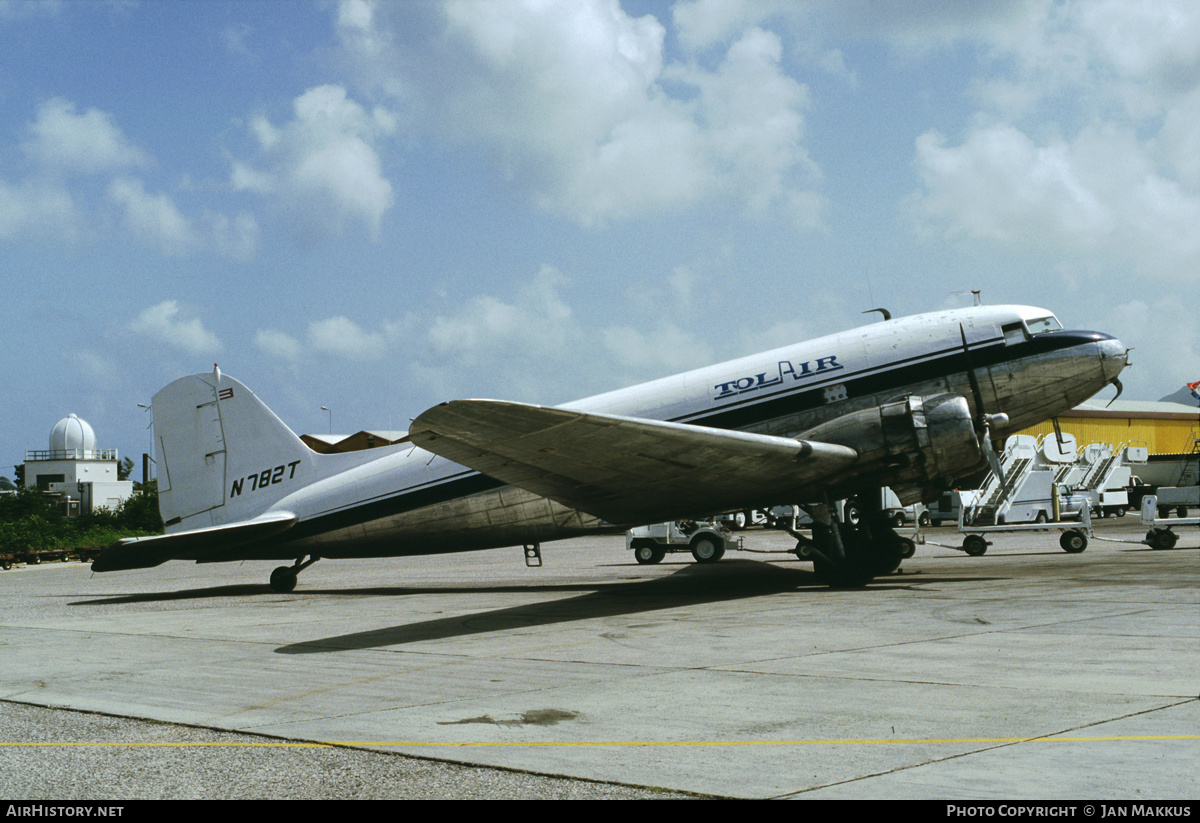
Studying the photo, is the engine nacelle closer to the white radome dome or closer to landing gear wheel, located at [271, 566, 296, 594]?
landing gear wheel, located at [271, 566, 296, 594]

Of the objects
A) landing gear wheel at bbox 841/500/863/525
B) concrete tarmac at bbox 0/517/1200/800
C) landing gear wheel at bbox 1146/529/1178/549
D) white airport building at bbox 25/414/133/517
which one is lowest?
landing gear wheel at bbox 1146/529/1178/549

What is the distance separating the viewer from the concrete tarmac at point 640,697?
5609 mm

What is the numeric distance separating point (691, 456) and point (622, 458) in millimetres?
1190

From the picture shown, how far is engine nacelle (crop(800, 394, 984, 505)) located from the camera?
17.5 metres

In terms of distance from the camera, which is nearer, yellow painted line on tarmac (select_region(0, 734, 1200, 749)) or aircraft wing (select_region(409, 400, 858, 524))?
yellow painted line on tarmac (select_region(0, 734, 1200, 749))

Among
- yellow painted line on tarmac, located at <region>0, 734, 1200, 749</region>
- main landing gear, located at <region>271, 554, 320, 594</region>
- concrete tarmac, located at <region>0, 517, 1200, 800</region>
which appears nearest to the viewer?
concrete tarmac, located at <region>0, 517, 1200, 800</region>

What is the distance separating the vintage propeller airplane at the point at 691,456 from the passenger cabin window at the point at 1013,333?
0.03 metres

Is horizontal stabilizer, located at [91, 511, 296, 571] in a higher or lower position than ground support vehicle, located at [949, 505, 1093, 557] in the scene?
higher

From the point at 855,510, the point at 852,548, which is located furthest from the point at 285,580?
the point at 855,510

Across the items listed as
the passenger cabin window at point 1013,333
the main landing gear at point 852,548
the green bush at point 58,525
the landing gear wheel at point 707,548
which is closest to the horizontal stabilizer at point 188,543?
the main landing gear at point 852,548

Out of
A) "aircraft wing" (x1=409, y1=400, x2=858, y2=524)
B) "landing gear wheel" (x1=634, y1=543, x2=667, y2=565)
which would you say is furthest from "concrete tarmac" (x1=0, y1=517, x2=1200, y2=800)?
"landing gear wheel" (x1=634, y1=543, x2=667, y2=565)

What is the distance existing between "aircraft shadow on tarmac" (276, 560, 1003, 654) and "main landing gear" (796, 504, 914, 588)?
0.34 meters

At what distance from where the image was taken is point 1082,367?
59.3ft
